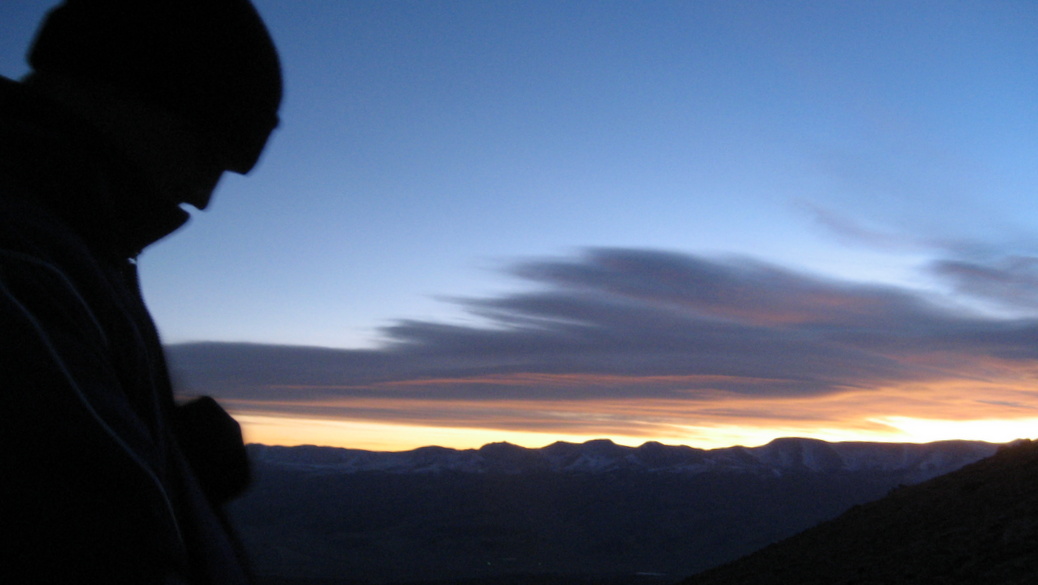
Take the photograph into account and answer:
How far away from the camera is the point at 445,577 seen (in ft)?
335

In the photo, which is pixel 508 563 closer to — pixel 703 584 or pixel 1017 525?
pixel 703 584

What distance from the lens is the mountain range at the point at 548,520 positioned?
362ft

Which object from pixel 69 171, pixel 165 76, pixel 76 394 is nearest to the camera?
pixel 76 394

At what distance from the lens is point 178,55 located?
3.98ft

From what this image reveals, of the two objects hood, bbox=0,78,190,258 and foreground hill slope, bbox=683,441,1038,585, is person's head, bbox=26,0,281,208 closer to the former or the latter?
hood, bbox=0,78,190,258

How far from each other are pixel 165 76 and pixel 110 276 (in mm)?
375

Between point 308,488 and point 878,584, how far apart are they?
18741 cm

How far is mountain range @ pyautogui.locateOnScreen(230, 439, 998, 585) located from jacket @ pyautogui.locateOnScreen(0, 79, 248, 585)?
91.5 metres

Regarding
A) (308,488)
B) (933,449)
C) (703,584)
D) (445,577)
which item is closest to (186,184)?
(703,584)

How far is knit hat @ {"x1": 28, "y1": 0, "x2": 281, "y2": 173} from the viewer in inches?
45.6

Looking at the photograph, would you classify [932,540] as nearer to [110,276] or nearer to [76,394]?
[110,276]

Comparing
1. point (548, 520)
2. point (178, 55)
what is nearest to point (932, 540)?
point (178, 55)

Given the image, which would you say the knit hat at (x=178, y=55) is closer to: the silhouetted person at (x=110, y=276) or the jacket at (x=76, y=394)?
the silhouetted person at (x=110, y=276)

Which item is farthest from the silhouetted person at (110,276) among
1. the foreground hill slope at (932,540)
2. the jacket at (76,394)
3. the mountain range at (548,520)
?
the mountain range at (548,520)
